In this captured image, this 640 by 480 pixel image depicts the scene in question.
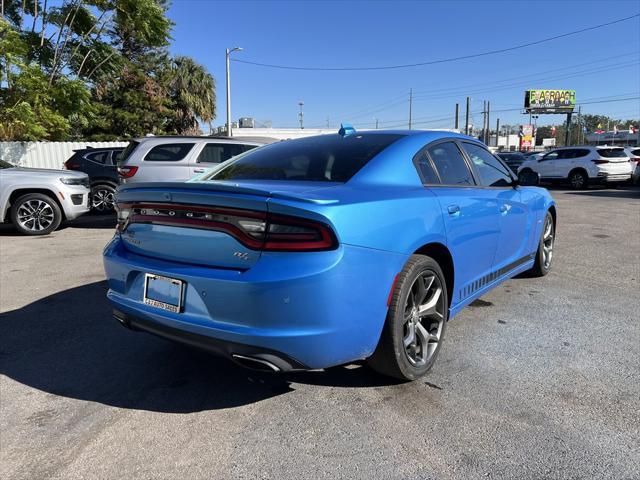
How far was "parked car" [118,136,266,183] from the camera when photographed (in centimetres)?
850

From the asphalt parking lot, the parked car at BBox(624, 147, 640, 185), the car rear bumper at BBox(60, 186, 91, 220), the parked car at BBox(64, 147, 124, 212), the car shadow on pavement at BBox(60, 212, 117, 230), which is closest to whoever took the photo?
the asphalt parking lot

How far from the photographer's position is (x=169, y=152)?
28.9 feet

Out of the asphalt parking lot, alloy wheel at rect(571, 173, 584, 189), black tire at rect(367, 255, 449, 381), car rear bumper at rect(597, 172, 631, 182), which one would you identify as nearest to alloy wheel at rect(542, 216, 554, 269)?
the asphalt parking lot

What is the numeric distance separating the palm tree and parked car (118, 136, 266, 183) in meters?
26.9

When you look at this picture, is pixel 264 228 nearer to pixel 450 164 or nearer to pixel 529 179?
pixel 450 164

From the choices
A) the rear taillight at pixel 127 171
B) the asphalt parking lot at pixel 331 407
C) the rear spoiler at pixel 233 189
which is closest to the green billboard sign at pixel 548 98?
the rear taillight at pixel 127 171

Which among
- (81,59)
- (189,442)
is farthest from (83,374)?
(81,59)

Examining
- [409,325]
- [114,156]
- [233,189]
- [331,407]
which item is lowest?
[331,407]

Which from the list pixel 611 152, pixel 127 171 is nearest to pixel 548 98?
pixel 611 152

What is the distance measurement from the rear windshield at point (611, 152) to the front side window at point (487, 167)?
16807mm

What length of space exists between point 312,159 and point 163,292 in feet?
4.35

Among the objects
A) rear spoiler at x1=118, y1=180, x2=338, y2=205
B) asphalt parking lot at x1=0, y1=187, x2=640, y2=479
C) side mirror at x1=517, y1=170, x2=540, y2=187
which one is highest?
side mirror at x1=517, y1=170, x2=540, y2=187

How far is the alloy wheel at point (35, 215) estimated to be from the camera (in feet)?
28.3

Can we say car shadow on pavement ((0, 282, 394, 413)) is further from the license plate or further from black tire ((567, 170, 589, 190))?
black tire ((567, 170, 589, 190))
